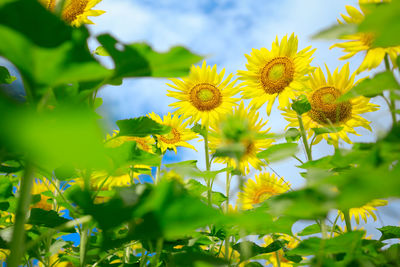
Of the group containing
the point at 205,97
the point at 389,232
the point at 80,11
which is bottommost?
the point at 389,232

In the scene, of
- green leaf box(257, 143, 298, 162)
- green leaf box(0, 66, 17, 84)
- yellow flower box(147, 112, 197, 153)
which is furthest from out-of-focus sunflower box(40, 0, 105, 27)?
green leaf box(257, 143, 298, 162)

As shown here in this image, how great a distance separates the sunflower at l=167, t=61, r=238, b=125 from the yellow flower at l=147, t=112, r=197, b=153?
5 cm

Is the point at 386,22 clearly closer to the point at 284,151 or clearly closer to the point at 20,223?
the point at 284,151

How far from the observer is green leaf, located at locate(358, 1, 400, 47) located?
0.40m

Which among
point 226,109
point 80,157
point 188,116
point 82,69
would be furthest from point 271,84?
point 80,157

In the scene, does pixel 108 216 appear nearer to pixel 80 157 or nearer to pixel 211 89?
pixel 80 157

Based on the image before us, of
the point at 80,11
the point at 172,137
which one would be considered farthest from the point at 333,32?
the point at 172,137

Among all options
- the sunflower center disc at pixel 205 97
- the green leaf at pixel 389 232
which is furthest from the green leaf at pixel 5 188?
the sunflower center disc at pixel 205 97

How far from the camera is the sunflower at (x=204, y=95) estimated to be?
80.7 inches

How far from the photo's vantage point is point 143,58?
1.83 ft

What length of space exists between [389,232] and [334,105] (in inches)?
26.4

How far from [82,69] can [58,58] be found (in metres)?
0.04

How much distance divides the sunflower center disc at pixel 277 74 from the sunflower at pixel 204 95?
0.21 meters

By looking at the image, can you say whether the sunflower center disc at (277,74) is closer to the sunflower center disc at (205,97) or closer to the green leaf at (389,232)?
the sunflower center disc at (205,97)
